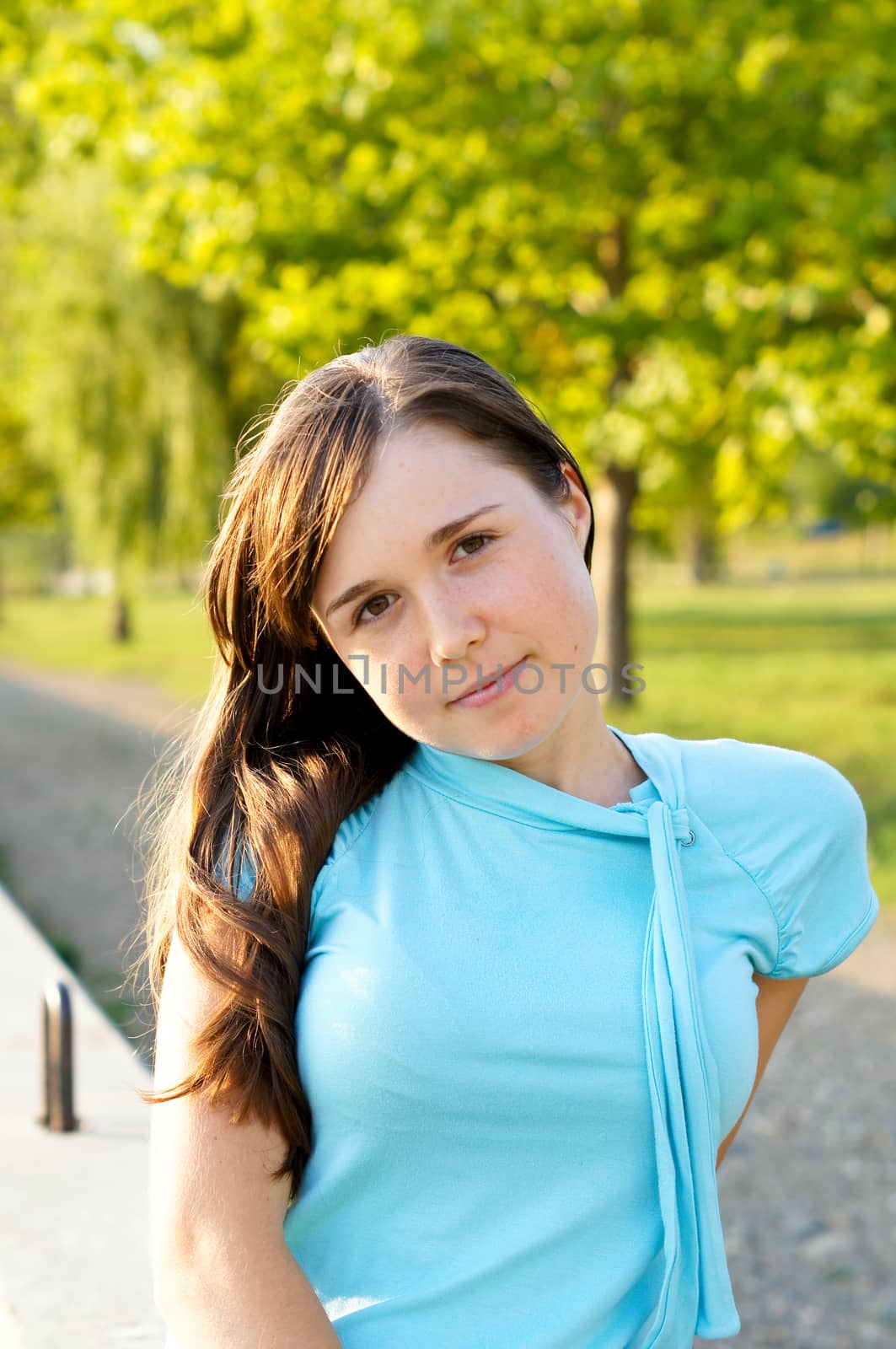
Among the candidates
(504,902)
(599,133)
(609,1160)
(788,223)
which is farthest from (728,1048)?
(599,133)

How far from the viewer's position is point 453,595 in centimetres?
127

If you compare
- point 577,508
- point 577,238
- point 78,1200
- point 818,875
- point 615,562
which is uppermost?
point 577,238

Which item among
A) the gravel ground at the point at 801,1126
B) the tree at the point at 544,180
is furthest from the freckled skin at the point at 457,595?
Result: the tree at the point at 544,180

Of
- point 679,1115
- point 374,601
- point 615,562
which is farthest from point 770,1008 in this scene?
point 615,562

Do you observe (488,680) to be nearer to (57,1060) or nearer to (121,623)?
(57,1060)

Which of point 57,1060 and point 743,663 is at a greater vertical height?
point 57,1060

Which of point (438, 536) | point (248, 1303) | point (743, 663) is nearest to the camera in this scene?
point (248, 1303)

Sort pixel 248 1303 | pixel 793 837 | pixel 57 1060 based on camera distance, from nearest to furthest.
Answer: pixel 248 1303 → pixel 793 837 → pixel 57 1060

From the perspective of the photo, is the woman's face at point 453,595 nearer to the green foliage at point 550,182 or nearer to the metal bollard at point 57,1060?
the metal bollard at point 57,1060

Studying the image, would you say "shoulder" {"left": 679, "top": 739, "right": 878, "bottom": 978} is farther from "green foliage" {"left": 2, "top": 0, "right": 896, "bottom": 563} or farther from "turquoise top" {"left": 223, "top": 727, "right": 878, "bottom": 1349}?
"green foliage" {"left": 2, "top": 0, "right": 896, "bottom": 563}

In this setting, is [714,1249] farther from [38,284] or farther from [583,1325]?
[38,284]

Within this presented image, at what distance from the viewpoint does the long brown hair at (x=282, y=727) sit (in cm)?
119

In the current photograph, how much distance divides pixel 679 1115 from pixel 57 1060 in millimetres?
2116

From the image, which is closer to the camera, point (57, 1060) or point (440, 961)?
point (440, 961)
